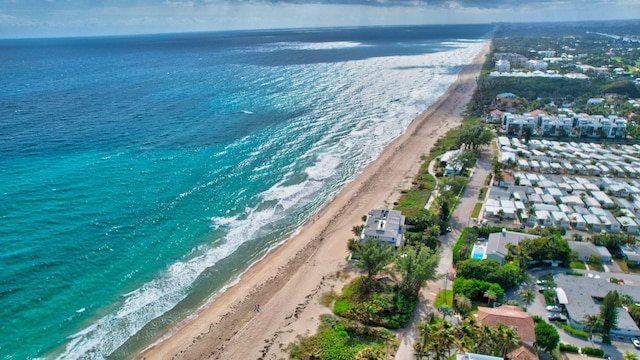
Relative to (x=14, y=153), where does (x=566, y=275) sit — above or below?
below

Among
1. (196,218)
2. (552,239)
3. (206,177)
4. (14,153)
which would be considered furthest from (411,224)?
(14,153)

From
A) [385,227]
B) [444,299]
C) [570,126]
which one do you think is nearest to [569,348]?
[444,299]

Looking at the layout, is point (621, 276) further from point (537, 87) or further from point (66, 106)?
point (66, 106)

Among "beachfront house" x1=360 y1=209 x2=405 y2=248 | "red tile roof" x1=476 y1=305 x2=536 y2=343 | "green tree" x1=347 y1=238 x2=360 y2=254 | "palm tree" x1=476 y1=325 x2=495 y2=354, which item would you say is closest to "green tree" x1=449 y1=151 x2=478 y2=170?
"beachfront house" x1=360 y1=209 x2=405 y2=248

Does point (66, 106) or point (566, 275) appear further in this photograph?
point (66, 106)

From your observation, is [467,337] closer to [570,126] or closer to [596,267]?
[596,267]

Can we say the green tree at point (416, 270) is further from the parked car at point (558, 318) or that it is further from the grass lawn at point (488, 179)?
the grass lawn at point (488, 179)
